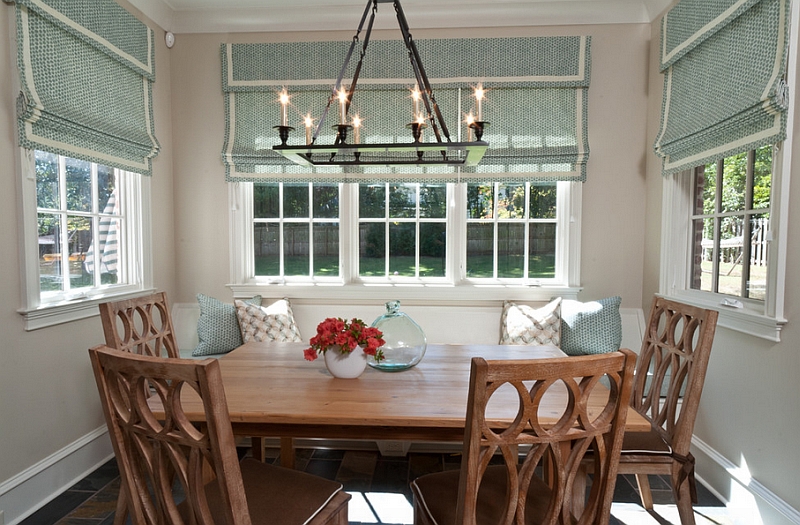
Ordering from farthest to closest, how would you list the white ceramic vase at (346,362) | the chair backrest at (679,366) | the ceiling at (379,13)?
the ceiling at (379,13)
the white ceramic vase at (346,362)
the chair backrest at (679,366)

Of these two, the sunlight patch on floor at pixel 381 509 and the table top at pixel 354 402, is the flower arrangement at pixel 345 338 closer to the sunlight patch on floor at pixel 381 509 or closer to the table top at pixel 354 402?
the table top at pixel 354 402

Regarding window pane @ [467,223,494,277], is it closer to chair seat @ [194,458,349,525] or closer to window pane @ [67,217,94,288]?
chair seat @ [194,458,349,525]

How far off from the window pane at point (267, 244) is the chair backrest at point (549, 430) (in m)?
2.79

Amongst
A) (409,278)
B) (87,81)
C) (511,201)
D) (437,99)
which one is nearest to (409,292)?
(409,278)

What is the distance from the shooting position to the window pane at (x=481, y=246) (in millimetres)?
3602

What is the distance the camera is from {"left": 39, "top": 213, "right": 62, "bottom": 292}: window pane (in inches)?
99.4

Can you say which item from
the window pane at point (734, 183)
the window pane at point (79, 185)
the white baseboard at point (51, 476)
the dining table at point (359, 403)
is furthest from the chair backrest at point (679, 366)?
the window pane at point (79, 185)

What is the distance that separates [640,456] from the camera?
1.90 m

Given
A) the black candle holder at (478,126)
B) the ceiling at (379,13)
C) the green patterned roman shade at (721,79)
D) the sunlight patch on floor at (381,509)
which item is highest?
the ceiling at (379,13)

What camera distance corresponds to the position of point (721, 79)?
2471mm

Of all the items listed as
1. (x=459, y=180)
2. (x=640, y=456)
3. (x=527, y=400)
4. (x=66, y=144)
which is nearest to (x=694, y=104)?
(x=459, y=180)

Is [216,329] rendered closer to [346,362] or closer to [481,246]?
[346,362]

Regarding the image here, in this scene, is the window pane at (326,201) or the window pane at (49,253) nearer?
the window pane at (49,253)

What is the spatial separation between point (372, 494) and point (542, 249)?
2.03 meters
